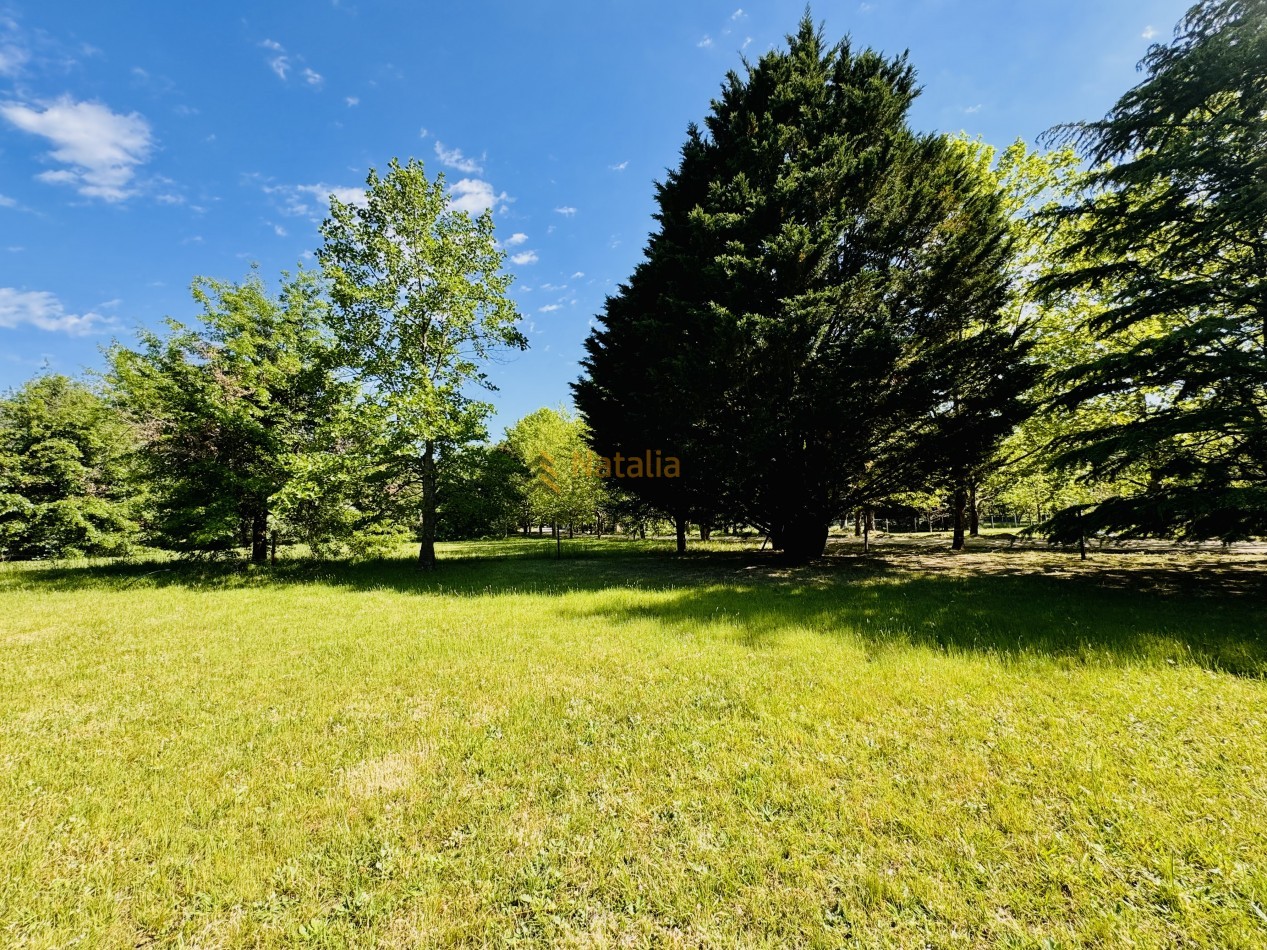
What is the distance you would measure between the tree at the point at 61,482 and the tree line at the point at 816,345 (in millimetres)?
348

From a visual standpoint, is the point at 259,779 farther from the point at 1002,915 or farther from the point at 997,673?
the point at 997,673

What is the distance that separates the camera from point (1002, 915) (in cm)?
240

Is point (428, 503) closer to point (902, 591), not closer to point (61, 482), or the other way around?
point (902, 591)

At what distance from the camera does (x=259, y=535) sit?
17.6m

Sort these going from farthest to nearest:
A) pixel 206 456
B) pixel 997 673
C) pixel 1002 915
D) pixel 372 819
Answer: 1. pixel 206 456
2. pixel 997 673
3. pixel 372 819
4. pixel 1002 915

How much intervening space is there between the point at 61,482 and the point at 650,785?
33134 millimetres

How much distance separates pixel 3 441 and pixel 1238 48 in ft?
147

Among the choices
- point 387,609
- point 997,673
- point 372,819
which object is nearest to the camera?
point 372,819

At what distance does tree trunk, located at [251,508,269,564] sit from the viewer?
682 inches

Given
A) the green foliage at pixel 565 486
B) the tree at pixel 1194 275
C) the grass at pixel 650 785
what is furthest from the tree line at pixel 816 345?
the green foliage at pixel 565 486

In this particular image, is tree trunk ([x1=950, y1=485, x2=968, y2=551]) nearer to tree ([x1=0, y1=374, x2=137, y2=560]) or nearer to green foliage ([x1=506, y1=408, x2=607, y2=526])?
green foliage ([x1=506, y1=408, x2=607, y2=526])

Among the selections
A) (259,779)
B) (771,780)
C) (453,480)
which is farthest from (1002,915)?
(453,480)

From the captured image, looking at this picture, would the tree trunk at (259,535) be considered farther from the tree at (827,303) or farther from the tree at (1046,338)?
the tree at (1046,338)

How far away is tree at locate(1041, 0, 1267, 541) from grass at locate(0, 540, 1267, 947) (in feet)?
11.3
